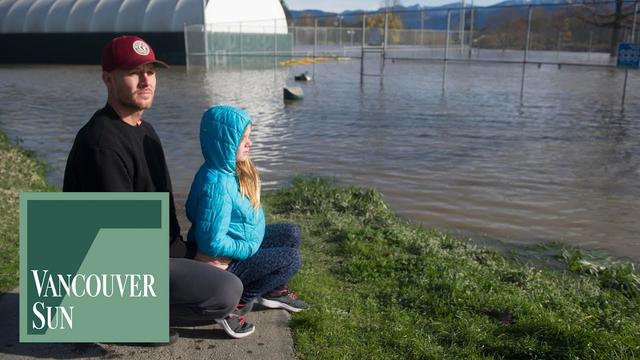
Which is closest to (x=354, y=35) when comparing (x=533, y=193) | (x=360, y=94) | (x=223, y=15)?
(x=223, y=15)

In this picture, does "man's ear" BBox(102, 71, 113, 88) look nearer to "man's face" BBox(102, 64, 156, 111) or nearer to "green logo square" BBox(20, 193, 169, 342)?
"man's face" BBox(102, 64, 156, 111)

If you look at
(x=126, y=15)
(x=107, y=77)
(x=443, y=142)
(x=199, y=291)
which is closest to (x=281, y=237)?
(x=199, y=291)

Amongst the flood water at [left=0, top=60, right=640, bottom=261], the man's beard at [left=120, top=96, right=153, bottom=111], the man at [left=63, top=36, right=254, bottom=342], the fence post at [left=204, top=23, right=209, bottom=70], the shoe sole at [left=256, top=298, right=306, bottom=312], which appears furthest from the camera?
the fence post at [left=204, top=23, right=209, bottom=70]

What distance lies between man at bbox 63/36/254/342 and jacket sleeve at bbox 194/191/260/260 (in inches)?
4.7

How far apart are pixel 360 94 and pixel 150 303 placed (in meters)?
19.0

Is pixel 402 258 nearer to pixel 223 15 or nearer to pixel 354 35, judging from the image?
pixel 223 15

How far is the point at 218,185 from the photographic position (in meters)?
3.36

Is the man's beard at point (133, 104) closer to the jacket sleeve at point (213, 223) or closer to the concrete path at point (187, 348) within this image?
the jacket sleeve at point (213, 223)

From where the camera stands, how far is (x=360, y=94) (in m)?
21.5

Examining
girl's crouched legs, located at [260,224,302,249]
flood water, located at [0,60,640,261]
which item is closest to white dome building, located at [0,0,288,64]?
flood water, located at [0,60,640,261]

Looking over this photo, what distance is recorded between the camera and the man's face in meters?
3.27

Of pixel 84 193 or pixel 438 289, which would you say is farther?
pixel 438 289

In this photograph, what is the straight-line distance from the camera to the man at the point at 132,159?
3104 mm

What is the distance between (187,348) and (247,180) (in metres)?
1.04
